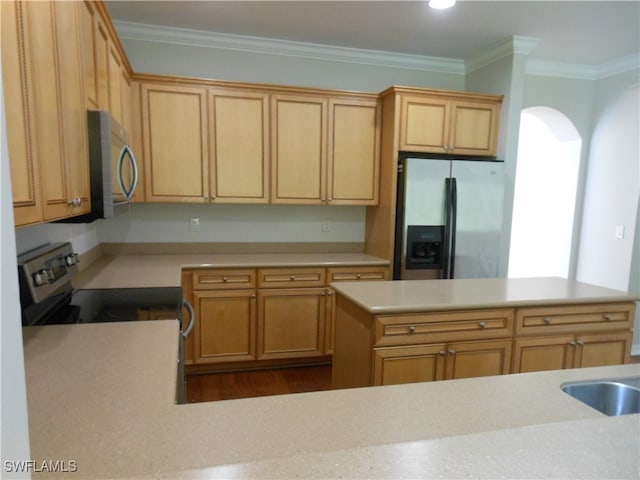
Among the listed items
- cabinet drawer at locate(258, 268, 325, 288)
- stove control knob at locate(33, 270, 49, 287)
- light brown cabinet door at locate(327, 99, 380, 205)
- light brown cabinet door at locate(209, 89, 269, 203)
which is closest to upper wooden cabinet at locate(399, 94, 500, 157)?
light brown cabinet door at locate(327, 99, 380, 205)

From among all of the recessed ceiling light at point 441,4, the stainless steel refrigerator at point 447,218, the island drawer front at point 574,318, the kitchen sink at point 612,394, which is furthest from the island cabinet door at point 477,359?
the recessed ceiling light at point 441,4

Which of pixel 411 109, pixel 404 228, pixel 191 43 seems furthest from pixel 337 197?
pixel 191 43

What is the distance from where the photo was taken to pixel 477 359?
83.7 inches

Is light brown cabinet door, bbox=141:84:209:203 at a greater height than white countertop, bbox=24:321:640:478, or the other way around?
light brown cabinet door, bbox=141:84:209:203

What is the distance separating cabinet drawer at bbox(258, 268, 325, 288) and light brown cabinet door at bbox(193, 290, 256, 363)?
0.47 feet

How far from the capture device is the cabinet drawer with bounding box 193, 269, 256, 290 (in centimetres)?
299

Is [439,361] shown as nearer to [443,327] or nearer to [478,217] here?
[443,327]

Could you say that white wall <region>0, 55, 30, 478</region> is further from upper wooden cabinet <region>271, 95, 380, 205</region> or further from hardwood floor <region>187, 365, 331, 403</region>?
upper wooden cabinet <region>271, 95, 380, 205</region>

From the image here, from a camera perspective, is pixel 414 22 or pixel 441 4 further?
pixel 414 22

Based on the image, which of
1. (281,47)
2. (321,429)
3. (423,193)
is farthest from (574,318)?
(281,47)

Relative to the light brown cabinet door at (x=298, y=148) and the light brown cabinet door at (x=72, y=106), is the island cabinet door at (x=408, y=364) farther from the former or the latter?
the light brown cabinet door at (x=298, y=148)

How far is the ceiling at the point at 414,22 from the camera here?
2693 millimetres

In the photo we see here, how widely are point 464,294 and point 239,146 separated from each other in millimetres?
2027

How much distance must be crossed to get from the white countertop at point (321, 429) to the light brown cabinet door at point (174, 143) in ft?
6.65
